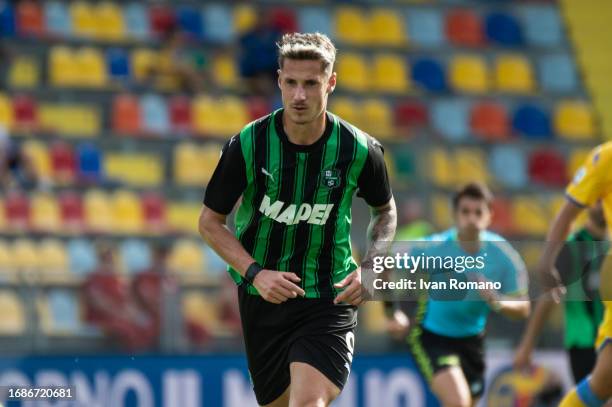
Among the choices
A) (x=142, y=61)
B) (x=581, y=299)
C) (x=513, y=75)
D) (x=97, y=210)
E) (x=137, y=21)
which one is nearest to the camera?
(x=581, y=299)

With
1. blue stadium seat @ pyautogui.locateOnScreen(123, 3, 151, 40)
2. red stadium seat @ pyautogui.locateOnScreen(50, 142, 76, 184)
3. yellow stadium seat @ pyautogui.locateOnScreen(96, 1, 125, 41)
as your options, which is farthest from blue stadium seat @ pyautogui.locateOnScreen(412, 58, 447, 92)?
red stadium seat @ pyautogui.locateOnScreen(50, 142, 76, 184)

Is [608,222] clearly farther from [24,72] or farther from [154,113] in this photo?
[24,72]

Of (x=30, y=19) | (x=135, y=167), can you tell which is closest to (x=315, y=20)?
(x=30, y=19)

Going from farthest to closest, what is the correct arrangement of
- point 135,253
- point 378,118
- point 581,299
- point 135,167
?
point 378,118
point 135,167
point 135,253
point 581,299

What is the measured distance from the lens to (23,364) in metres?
10.9

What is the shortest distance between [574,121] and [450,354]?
10008 millimetres

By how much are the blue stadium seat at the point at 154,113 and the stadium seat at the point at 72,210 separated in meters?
1.89

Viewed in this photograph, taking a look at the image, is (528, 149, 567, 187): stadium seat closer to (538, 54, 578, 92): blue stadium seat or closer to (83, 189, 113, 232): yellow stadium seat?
(538, 54, 578, 92): blue stadium seat

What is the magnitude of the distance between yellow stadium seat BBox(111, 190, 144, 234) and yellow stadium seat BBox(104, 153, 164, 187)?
0.56 metres

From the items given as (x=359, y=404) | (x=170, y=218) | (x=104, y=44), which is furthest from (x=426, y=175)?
(x=104, y=44)

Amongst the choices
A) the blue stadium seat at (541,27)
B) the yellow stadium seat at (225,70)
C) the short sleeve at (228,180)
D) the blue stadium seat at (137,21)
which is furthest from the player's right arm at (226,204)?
the blue stadium seat at (541,27)

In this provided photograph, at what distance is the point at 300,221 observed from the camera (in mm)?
6512

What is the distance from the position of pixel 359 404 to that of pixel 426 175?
2.43 meters

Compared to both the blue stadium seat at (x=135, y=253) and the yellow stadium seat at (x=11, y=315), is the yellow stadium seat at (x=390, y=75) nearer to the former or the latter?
the blue stadium seat at (x=135, y=253)
